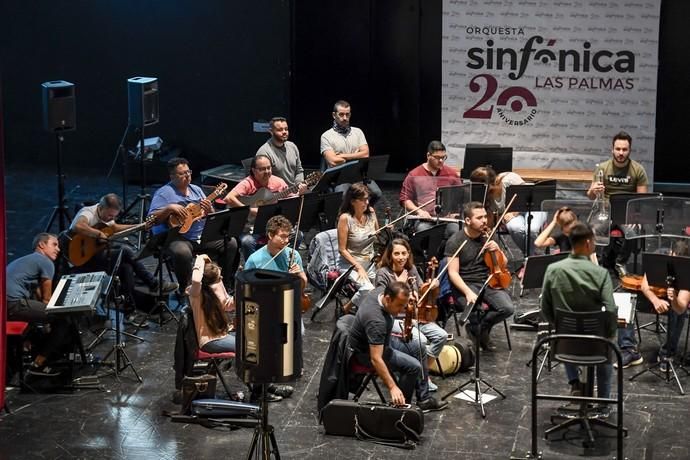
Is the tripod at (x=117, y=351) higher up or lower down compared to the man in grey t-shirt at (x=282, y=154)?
lower down

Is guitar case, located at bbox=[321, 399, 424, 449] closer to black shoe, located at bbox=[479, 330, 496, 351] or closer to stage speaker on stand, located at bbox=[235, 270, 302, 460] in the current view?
stage speaker on stand, located at bbox=[235, 270, 302, 460]

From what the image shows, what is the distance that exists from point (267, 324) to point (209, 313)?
221cm

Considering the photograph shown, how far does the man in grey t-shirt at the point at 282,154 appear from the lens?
11992 millimetres

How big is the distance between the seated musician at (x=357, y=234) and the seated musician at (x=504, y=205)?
1231 mm

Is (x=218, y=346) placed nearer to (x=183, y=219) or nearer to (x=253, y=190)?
(x=183, y=219)

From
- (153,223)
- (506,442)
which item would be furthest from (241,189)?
(506,442)

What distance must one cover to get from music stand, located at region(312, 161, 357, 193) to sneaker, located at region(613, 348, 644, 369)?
323cm

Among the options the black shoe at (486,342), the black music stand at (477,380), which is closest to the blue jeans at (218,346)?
the black music stand at (477,380)

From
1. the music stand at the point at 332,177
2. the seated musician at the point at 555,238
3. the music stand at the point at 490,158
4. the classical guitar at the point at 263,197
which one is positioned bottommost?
the seated musician at the point at 555,238

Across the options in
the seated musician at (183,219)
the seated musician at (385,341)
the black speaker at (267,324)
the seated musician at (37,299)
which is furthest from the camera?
the seated musician at (183,219)

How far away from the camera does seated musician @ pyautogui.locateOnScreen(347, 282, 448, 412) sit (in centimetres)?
810

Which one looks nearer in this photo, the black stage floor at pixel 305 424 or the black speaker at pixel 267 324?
the black speaker at pixel 267 324

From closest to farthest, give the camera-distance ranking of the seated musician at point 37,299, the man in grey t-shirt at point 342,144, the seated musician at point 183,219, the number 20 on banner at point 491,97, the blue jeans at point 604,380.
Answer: the blue jeans at point 604,380, the seated musician at point 37,299, the seated musician at point 183,219, the man in grey t-shirt at point 342,144, the number 20 on banner at point 491,97

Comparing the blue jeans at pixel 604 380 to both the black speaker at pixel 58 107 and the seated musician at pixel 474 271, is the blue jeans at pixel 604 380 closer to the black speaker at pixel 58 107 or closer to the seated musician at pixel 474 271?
the seated musician at pixel 474 271
